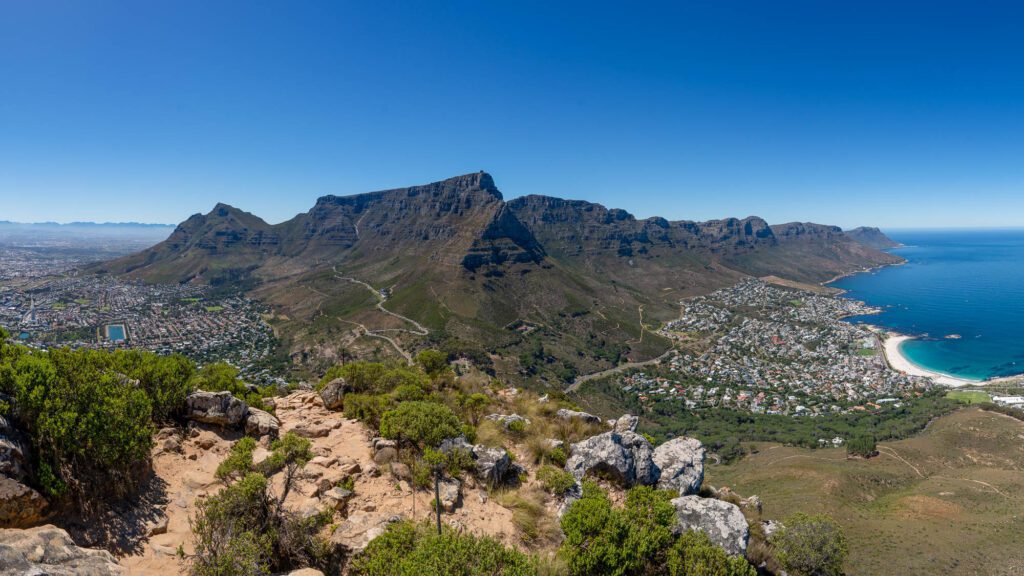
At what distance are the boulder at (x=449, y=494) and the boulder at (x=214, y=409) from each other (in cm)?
1137

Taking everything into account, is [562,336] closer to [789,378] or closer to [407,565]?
[789,378]

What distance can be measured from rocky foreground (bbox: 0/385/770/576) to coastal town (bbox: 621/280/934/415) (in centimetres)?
9647

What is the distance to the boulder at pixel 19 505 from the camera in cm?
965

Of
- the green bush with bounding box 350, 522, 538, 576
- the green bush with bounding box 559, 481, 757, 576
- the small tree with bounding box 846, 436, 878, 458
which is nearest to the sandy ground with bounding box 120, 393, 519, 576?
the green bush with bounding box 350, 522, 538, 576

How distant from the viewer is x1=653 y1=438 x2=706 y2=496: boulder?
2183cm

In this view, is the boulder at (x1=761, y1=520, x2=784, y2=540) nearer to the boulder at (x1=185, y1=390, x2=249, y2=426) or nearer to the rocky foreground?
the rocky foreground

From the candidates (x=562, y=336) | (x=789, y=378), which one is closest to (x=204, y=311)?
(x=562, y=336)

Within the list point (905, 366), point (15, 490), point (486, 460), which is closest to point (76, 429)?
point (15, 490)

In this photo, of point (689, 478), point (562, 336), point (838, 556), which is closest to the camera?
point (838, 556)

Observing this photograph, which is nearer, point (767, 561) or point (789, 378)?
point (767, 561)

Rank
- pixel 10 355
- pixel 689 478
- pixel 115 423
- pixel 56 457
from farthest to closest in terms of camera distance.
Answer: pixel 689 478
pixel 10 355
pixel 115 423
pixel 56 457

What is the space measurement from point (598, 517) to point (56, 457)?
17.9 meters

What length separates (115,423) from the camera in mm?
13055

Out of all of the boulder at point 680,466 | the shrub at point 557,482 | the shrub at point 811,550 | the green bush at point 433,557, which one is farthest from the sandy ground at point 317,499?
the shrub at point 811,550
